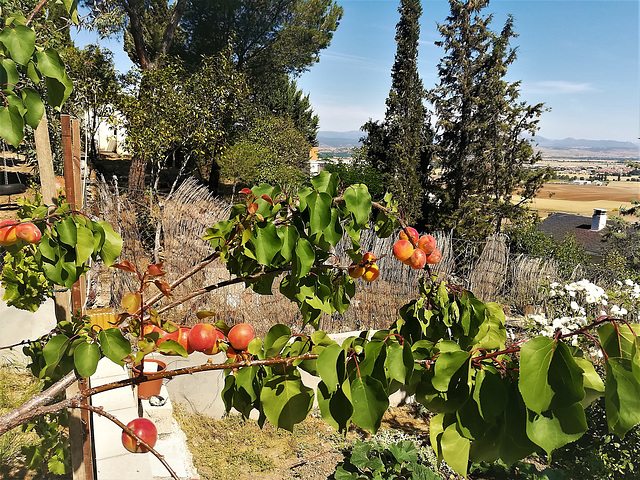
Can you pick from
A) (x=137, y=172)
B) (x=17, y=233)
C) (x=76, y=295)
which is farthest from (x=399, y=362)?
(x=137, y=172)

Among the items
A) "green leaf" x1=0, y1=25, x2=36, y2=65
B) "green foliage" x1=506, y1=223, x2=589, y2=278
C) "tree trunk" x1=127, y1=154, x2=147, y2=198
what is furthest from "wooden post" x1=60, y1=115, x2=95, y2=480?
"green foliage" x1=506, y1=223, x2=589, y2=278

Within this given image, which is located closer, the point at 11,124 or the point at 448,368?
the point at 448,368

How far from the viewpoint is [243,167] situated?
998cm

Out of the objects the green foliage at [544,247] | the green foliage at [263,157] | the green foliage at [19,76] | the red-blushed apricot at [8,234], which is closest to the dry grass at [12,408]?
the red-blushed apricot at [8,234]

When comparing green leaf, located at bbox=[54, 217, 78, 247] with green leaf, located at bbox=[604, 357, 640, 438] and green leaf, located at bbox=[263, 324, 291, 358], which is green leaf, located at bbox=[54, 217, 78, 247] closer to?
green leaf, located at bbox=[263, 324, 291, 358]

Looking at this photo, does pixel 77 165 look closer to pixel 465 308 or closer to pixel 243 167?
pixel 465 308

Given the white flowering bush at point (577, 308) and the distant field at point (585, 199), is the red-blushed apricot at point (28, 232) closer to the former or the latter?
the white flowering bush at point (577, 308)

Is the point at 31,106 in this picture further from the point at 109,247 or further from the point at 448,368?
the point at 448,368

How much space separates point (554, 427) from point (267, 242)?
0.56m

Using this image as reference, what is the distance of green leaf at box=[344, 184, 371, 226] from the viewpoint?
871mm

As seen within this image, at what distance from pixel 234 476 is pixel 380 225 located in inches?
99.3

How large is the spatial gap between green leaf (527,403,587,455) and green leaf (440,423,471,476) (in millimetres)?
111

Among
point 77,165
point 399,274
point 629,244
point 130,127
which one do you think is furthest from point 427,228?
point 77,165

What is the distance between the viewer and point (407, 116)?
35.9ft
